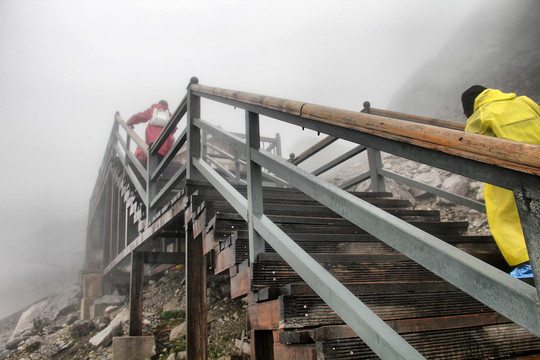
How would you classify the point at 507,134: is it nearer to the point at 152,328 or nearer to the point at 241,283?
the point at 241,283

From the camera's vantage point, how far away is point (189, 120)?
10.8 feet

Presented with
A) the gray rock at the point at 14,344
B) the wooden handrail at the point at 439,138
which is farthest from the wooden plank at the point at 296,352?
the gray rock at the point at 14,344

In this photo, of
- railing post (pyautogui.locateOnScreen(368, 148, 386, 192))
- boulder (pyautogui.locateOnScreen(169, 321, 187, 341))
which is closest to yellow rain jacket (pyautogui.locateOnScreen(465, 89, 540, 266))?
railing post (pyautogui.locateOnScreen(368, 148, 386, 192))

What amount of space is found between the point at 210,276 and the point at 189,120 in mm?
3267

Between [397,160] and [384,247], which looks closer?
[384,247]

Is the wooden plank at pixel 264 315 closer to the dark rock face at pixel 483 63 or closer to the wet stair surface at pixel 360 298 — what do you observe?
the wet stair surface at pixel 360 298

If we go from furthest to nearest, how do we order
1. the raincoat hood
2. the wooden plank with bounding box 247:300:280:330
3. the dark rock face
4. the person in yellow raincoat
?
the dark rock face
the raincoat hood
the person in yellow raincoat
the wooden plank with bounding box 247:300:280:330

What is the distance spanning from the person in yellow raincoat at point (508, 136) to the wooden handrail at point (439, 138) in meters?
1.27

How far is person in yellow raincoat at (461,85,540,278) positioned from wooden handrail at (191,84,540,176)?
1.27 metres

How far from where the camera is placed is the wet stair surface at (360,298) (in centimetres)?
134

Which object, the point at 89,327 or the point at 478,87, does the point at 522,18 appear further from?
the point at 89,327

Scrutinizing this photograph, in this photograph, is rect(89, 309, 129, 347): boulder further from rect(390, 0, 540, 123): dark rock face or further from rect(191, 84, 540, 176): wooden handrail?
Result: rect(390, 0, 540, 123): dark rock face

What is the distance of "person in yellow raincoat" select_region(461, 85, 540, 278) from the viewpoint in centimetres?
197

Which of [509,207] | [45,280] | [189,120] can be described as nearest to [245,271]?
[509,207]
